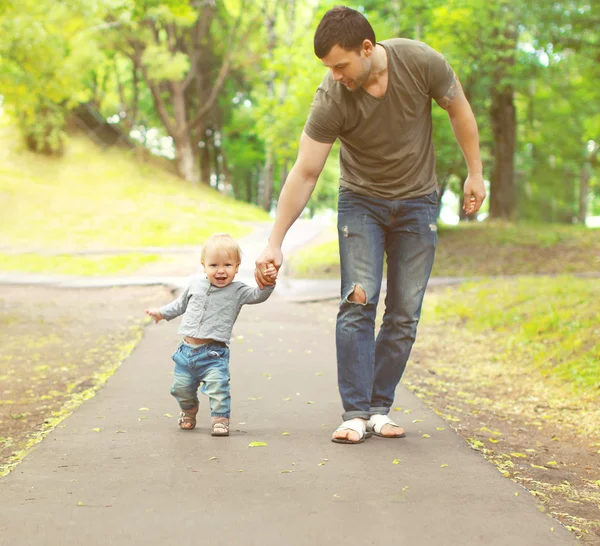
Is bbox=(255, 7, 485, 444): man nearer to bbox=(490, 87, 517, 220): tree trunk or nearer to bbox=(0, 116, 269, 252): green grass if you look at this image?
bbox=(490, 87, 517, 220): tree trunk

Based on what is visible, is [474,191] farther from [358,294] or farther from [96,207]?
[96,207]

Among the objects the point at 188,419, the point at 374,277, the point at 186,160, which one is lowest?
the point at 188,419

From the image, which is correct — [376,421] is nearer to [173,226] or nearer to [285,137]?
[285,137]

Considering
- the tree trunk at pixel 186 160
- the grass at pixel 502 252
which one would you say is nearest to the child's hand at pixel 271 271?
the grass at pixel 502 252

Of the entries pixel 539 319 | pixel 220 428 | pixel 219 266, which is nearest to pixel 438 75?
pixel 219 266

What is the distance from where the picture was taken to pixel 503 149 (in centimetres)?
2366

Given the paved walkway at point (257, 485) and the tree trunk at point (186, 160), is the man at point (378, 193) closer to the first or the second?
the paved walkway at point (257, 485)

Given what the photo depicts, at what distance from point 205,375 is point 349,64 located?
190cm

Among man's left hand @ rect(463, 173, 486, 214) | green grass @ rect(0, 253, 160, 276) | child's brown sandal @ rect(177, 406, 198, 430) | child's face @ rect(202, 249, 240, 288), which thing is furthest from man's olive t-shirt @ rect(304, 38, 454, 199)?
green grass @ rect(0, 253, 160, 276)

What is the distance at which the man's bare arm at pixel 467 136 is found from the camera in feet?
15.3

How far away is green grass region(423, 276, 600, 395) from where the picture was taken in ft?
25.1

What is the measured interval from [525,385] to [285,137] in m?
16.8

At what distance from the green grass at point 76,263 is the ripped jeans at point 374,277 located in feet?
52.4

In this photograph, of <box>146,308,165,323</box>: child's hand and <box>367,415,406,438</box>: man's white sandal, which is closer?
<box>367,415,406,438</box>: man's white sandal
